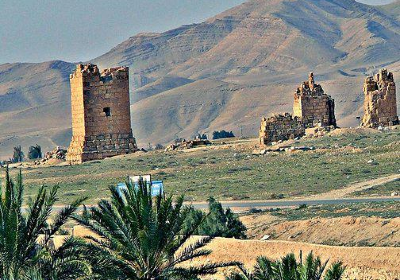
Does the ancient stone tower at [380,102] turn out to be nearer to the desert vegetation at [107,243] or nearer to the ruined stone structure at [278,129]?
the ruined stone structure at [278,129]

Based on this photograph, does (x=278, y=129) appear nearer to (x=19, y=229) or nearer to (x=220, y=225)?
(x=220, y=225)

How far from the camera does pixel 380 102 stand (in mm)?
53688

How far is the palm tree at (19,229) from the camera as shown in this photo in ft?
68.1

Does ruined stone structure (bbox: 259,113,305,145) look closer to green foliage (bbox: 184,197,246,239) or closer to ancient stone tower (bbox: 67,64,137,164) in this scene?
ancient stone tower (bbox: 67,64,137,164)

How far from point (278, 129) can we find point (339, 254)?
28.1m

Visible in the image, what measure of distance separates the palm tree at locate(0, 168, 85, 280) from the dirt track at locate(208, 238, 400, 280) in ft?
17.4

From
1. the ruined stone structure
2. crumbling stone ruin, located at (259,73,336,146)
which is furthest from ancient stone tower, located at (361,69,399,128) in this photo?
the ruined stone structure

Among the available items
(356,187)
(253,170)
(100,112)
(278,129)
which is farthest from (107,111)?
(356,187)

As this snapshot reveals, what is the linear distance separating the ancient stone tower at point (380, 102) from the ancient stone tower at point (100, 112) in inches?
353

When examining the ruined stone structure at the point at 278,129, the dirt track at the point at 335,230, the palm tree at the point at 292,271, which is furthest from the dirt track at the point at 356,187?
the palm tree at the point at 292,271

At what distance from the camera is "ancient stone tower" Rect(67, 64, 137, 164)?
179 feet

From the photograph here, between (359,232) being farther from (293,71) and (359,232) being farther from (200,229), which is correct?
(293,71)

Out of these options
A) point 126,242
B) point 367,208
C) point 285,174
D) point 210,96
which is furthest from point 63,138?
point 126,242

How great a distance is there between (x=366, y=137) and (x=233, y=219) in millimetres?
21318
